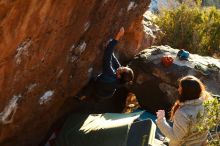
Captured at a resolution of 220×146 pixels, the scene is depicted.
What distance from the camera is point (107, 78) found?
7527 mm

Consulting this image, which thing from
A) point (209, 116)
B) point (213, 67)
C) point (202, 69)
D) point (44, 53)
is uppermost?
point (44, 53)

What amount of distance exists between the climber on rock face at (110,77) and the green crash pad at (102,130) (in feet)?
1.36

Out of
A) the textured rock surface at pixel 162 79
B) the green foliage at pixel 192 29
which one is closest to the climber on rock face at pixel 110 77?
the textured rock surface at pixel 162 79

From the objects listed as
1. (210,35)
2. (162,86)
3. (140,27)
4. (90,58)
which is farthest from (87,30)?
(210,35)

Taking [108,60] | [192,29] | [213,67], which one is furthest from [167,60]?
[192,29]

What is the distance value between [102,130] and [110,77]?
3.22 ft

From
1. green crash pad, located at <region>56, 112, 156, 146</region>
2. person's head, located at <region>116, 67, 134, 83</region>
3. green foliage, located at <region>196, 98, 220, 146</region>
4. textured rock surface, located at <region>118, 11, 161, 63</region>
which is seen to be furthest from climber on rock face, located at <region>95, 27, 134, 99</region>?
green foliage, located at <region>196, 98, 220, 146</region>

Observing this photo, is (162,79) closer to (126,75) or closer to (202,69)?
(202,69)

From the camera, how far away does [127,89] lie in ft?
32.3

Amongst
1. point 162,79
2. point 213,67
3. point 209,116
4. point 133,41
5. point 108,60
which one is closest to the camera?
point 209,116

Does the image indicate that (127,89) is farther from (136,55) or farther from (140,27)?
(140,27)

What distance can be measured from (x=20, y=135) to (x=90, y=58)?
1.65 meters

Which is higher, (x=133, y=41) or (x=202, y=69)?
Result: (x=133, y=41)

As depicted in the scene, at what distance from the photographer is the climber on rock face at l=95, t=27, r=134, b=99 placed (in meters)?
7.46
